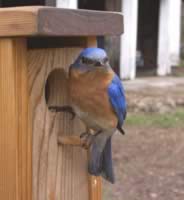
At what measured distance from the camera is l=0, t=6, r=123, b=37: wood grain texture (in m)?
1.76

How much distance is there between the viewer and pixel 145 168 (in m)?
5.11

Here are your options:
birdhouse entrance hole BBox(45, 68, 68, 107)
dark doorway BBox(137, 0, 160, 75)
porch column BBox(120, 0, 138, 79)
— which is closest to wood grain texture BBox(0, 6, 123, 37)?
birdhouse entrance hole BBox(45, 68, 68, 107)

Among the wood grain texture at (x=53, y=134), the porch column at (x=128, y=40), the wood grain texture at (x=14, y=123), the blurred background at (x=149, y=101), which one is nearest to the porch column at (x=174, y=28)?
the blurred background at (x=149, y=101)

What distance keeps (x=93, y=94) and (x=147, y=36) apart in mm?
9943

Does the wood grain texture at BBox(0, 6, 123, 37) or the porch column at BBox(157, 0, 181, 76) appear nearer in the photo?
the wood grain texture at BBox(0, 6, 123, 37)

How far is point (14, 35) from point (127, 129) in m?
4.64

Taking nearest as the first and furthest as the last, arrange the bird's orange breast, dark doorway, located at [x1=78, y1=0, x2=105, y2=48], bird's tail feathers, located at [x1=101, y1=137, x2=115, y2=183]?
the bird's orange breast
bird's tail feathers, located at [x1=101, y1=137, x2=115, y2=183]
dark doorway, located at [x1=78, y1=0, x2=105, y2=48]

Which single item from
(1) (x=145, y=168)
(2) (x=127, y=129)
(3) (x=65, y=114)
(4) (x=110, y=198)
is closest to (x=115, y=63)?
(2) (x=127, y=129)

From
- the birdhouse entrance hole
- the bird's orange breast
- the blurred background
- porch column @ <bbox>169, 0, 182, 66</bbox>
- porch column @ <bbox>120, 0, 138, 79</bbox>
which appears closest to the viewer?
the bird's orange breast

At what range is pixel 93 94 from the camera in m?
1.99

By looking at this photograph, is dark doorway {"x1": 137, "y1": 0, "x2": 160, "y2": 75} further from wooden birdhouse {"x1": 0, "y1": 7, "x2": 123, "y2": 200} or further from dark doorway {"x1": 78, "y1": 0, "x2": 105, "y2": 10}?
wooden birdhouse {"x1": 0, "y1": 7, "x2": 123, "y2": 200}

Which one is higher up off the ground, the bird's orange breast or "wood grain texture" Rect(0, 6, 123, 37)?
"wood grain texture" Rect(0, 6, 123, 37)

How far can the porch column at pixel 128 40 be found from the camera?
950cm

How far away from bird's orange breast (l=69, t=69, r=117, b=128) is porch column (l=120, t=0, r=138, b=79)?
748cm
